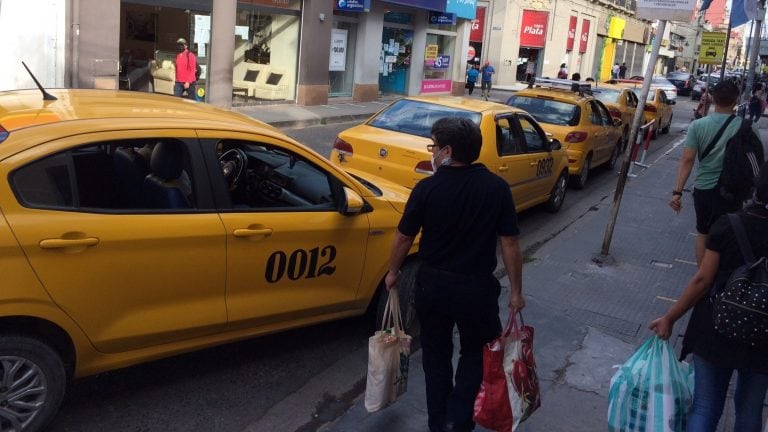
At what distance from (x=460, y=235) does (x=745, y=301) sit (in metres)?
1.22

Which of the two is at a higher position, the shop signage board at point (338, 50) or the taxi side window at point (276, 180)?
the shop signage board at point (338, 50)

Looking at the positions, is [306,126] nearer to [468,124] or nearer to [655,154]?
[655,154]

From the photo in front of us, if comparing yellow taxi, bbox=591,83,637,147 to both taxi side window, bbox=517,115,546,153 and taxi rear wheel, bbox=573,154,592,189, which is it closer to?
taxi rear wheel, bbox=573,154,592,189

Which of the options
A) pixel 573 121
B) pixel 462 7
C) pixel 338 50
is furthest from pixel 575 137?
pixel 462 7

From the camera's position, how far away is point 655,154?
16.3 m

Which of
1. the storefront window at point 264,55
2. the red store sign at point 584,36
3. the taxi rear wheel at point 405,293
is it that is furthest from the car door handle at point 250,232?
the red store sign at point 584,36

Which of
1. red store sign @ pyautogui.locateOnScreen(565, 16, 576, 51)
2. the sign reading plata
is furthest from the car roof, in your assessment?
red store sign @ pyautogui.locateOnScreen(565, 16, 576, 51)

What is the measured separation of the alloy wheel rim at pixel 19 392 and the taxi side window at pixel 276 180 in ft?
5.05

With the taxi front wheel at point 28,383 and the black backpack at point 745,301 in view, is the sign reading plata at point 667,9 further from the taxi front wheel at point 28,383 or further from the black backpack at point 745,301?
the taxi front wheel at point 28,383

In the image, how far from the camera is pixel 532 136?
9016 mm

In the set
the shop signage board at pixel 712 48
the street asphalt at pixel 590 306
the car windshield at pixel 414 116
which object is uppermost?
the shop signage board at pixel 712 48

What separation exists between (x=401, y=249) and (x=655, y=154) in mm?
14254

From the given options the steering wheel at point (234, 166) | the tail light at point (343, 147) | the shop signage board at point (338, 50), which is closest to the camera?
the steering wheel at point (234, 166)

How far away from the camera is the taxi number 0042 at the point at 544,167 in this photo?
878 centimetres
